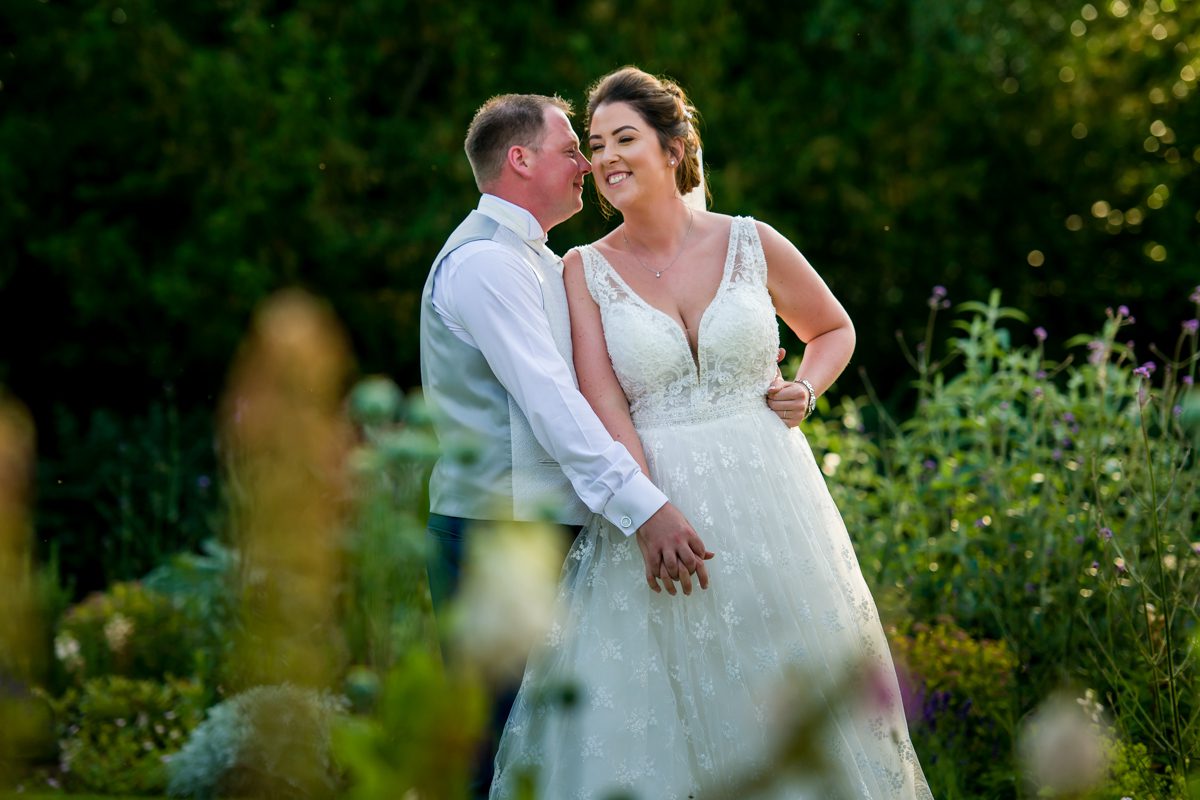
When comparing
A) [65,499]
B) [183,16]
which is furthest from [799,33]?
[65,499]

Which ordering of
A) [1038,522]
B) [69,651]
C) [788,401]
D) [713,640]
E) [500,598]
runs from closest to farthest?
1. [500,598]
2. [713,640]
3. [788,401]
4. [1038,522]
5. [69,651]

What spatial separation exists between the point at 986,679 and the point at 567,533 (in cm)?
179

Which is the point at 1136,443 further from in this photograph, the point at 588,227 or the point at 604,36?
the point at 604,36

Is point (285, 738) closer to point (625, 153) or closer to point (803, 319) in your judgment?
point (625, 153)

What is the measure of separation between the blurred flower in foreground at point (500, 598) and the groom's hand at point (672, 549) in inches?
85.4

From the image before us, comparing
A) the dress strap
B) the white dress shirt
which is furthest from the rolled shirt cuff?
the dress strap

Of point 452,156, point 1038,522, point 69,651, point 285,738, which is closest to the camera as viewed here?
point 285,738

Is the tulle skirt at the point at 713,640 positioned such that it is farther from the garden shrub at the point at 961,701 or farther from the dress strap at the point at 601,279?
the garden shrub at the point at 961,701

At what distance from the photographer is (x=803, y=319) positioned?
3.42 metres

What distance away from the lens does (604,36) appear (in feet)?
31.8

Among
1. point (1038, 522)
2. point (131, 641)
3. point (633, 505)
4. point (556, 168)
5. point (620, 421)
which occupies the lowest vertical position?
point (131, 641)

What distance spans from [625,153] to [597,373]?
21.1 inches

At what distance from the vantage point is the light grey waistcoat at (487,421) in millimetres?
3053

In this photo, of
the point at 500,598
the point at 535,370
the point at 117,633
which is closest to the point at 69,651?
the point at 117,633
